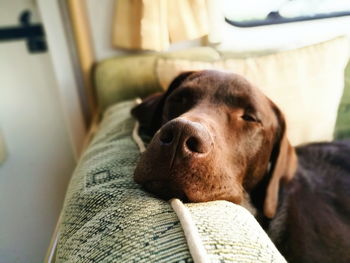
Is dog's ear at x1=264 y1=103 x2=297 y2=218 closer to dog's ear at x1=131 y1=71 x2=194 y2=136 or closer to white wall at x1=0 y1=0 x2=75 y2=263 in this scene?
dog's ear at x1=131 y1=71 x2=194 y2=136

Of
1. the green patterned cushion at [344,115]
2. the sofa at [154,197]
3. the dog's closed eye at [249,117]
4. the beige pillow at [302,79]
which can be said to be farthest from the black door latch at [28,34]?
the green patterned cushion at [344,115]

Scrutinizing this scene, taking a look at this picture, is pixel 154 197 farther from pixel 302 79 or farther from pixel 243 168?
pixel 302 79

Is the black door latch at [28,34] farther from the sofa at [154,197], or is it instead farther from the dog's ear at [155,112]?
the dog's ear at [155,112]

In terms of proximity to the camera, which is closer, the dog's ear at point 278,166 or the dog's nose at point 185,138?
the dog's nose at point 185,138

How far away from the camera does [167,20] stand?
A: 106 centimetres

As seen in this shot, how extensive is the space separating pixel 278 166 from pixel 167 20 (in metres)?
0.63

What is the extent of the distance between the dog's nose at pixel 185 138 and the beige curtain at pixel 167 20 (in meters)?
0.54

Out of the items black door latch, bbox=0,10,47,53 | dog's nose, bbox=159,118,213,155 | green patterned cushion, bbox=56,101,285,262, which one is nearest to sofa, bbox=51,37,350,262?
green patterned cushion, bbox=56,101,285,262

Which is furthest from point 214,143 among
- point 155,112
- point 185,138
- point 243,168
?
point 155,112

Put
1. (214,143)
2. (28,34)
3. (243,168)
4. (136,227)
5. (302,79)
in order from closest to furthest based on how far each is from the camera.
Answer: (136,227)
(214,143)
(243,168)
(302,79)
(28,34)

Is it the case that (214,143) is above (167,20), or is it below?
below

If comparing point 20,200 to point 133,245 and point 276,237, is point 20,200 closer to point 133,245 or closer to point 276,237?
point 133,245

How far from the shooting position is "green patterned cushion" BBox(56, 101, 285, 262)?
18.4 inches

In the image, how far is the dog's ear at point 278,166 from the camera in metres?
1.04
